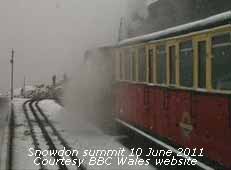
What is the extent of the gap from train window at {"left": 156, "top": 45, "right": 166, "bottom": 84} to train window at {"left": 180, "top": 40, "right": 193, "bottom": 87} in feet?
3.82

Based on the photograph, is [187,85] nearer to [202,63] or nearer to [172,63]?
[202,63]

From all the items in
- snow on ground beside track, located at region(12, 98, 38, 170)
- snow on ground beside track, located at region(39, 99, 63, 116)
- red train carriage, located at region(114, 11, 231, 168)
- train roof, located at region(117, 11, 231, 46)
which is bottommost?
snow on ground beside track, located at region(12, 98, 38, 170)

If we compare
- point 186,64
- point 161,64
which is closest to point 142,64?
point 161,64

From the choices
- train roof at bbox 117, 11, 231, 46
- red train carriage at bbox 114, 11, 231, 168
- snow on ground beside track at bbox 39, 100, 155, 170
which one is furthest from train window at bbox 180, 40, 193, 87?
snow on ground beside track at bbox 39, 100, 155, 170

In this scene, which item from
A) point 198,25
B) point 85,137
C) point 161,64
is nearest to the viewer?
point 198,25

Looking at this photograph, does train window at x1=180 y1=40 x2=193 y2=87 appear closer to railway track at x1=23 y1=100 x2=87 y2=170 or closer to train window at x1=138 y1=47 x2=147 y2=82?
railway track at x1=23 y1=100 x2=87 y2=170

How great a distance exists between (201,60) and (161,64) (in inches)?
97.4

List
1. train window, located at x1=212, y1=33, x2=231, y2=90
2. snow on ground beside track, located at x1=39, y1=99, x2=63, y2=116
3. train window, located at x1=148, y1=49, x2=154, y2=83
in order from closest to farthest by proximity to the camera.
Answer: train window, located at x1=212, y1=33, x2=231, y2=90 < train window, located at x1=148, y1=49, x2=154, y2=83 < snow on ground beside track, located at x1=39, y1=99, x2=63, y2=116

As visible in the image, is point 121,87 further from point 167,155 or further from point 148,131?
point 167,155

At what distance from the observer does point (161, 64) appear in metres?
11.2

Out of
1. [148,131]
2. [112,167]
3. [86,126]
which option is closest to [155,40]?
[148,131]

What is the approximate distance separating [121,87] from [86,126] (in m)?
3.46

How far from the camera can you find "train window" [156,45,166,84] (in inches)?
431

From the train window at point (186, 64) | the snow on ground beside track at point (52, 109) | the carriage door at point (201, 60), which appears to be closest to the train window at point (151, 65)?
the train window at point (186, 64)
